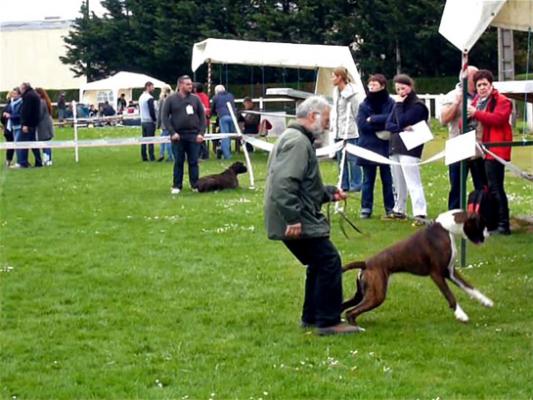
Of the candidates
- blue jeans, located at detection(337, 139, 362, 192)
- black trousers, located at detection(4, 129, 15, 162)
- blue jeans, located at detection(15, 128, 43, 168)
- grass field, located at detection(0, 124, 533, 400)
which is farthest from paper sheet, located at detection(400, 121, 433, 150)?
black trousers, located at detection(4, 129, 15, 162)

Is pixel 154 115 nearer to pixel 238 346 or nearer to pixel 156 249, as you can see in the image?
pixel 156 249

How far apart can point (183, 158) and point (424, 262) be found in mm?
9720

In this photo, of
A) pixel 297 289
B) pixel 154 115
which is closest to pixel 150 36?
pixel 154 115

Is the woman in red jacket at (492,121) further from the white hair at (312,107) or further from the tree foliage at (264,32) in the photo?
the tree foliage at (264,32)

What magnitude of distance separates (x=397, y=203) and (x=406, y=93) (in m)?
1.67

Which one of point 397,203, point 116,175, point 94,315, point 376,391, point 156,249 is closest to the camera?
point 376,391

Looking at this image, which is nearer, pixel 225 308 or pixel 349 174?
pixel 225 308

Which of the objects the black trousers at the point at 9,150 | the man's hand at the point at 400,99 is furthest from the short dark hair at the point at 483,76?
the black trousers at the point at 9,150

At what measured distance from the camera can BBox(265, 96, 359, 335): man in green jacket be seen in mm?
7574

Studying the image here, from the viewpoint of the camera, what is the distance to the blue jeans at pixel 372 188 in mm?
14047

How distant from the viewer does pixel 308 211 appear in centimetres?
777

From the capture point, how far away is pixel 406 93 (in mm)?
12977

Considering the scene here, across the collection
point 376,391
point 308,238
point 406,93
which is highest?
point 406,93

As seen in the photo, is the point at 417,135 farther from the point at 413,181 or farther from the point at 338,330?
the point at 338,330
